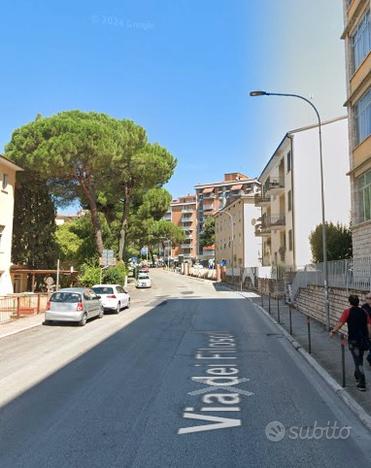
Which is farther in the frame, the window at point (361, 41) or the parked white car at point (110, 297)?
the parked white car at point (110, 297)

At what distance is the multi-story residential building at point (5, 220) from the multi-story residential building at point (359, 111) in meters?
20.4

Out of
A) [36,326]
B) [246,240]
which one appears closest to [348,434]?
[36,326]

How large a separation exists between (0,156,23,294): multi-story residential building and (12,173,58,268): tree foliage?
14.9 ft

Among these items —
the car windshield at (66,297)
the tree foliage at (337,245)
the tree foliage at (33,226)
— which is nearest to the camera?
A: the car windshield at (66,297)

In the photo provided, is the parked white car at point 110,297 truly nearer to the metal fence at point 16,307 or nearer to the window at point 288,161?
the metal fence at point 16,307

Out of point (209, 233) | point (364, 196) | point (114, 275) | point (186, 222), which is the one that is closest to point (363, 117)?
point (364, 196)

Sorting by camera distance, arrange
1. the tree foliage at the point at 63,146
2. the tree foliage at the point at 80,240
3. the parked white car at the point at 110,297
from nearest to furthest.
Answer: the parked white car at the point at 110,297
the tree foliage at the point at 63,146
the tree foliage at the point at 80,240

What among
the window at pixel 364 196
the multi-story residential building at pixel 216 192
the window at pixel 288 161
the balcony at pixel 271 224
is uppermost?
the multi-story residential building at pixel 216 192

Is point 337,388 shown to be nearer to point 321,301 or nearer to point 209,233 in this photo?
point 321,301

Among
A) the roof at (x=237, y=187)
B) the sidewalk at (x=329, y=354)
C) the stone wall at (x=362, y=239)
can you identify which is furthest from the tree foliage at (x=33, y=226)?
the roof at (x=237, y=187)

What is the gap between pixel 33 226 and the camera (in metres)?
37.6

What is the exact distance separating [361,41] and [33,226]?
87.6ft

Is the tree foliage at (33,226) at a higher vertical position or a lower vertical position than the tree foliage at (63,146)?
lower

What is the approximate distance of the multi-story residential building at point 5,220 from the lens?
30.3 metres
